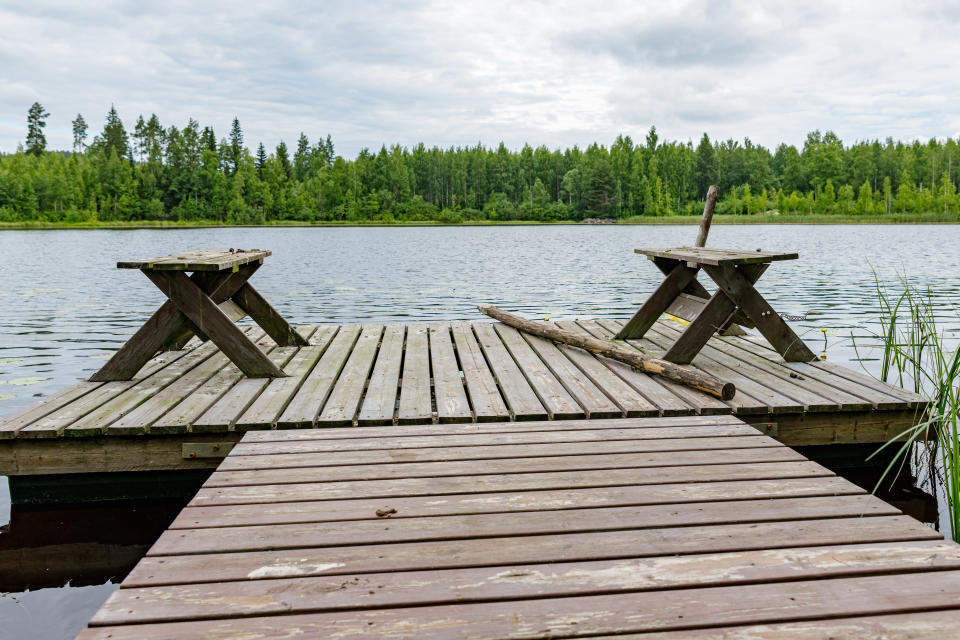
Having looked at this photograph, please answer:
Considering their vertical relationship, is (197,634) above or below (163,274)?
below

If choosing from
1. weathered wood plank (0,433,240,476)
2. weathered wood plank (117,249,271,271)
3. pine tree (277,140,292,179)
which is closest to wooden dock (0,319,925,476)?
weathered wood plank (0,433,240,476)

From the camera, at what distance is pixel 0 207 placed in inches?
3004

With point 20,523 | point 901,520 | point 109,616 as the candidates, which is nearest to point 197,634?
point 109,616

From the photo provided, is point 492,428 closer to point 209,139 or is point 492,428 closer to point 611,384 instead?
point 611,384

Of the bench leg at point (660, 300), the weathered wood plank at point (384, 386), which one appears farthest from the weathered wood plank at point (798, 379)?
the weathered wood plank at point (384, 386)

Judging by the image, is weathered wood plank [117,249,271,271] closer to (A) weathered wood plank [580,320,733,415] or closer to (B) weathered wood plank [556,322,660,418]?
(B) weathered wood plank [556,322,660,418]

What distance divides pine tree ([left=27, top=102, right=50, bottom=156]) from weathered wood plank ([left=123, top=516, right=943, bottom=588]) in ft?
416

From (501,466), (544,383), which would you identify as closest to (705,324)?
(544,383)

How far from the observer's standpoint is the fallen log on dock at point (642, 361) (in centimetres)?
440

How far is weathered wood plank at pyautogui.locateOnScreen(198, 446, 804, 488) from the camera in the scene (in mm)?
3104

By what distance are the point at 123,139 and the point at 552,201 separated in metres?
68.0

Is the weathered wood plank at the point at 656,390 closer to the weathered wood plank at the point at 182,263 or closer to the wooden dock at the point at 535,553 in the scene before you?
the wooden dock at the point at 535,553

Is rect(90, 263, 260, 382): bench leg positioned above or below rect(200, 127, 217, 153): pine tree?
below

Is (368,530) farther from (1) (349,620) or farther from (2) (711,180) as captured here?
(2) (711,180)
